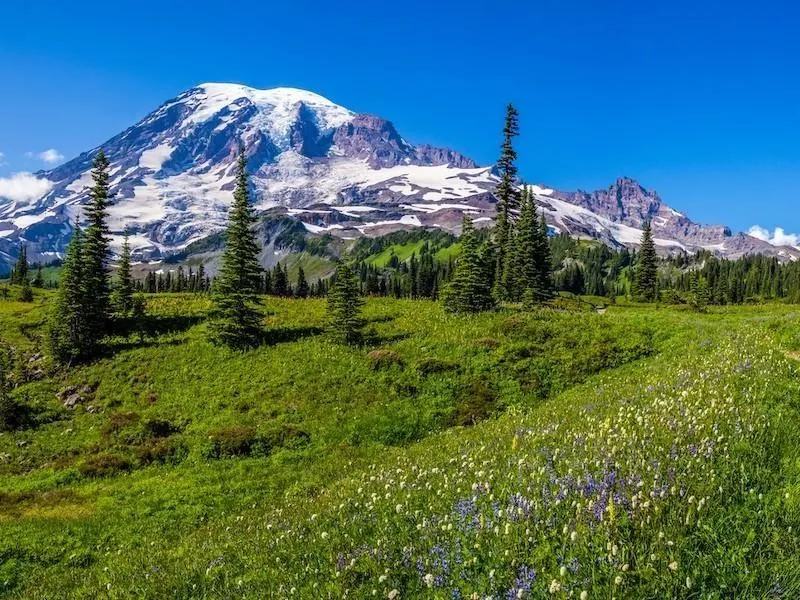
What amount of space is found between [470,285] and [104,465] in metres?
27.5

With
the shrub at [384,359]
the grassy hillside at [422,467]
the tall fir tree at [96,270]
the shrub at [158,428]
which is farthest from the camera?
the tall fir tree at [96,270]

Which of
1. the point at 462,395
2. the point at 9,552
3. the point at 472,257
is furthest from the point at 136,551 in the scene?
the point at 472,257

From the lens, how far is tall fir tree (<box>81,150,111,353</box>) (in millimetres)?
42562

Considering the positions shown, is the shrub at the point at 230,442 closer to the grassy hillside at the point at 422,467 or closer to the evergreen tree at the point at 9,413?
the grassy hillside at the point at 422,467

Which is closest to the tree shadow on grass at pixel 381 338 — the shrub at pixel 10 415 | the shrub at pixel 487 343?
the shrub at pixel 487 343

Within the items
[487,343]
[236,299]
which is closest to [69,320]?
[236,299]

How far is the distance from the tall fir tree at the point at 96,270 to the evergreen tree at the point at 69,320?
1.16 ft

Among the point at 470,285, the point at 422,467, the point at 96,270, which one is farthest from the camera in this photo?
the point at 96,270

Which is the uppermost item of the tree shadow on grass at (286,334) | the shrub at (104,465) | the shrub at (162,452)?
the tree shadow on grass at (286,334)

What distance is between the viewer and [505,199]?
6375 cm

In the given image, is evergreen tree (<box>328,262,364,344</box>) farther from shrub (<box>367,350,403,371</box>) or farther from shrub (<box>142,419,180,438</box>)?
shrub (<box>142,419,180,438</box>)

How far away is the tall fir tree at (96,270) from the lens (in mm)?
42562

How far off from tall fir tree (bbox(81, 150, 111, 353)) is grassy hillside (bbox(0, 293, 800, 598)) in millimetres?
4647

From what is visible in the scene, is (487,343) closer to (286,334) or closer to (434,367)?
(434,367)
